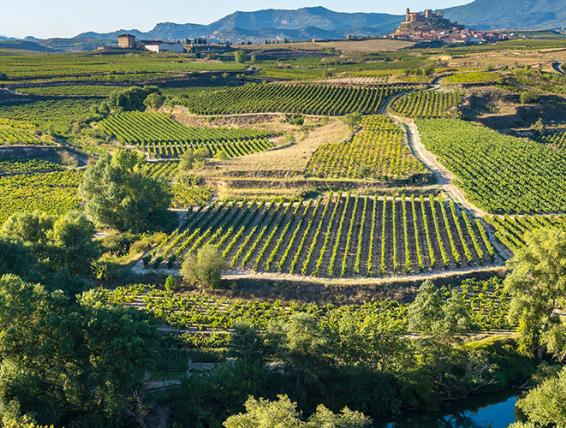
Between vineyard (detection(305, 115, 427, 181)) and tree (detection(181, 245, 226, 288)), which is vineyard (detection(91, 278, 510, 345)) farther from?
vineyard (detection(305, 115, 427, 181))

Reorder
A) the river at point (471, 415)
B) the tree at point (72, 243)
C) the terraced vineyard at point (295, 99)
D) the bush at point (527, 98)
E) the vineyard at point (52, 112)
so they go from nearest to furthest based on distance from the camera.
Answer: the river at point (471, 415) → the tree at point (72, 243) → the vineyard at point (52, 112) → the bush at point (527, 98) → the terraced vineyard at point (295, 99)

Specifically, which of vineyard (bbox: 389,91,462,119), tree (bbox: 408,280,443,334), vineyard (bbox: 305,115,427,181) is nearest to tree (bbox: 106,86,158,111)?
vineyard (bbox: 389,91,462,119)

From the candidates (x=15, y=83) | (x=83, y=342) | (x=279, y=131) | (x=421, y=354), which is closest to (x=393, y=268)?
(x=421, y=354)

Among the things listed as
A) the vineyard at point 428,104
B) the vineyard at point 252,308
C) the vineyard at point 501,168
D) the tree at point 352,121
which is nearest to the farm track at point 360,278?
the vineyard at point 252,308

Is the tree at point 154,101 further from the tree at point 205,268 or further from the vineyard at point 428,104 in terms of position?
the tree at point 205,268

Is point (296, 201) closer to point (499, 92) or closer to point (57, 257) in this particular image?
point (57, 257)
